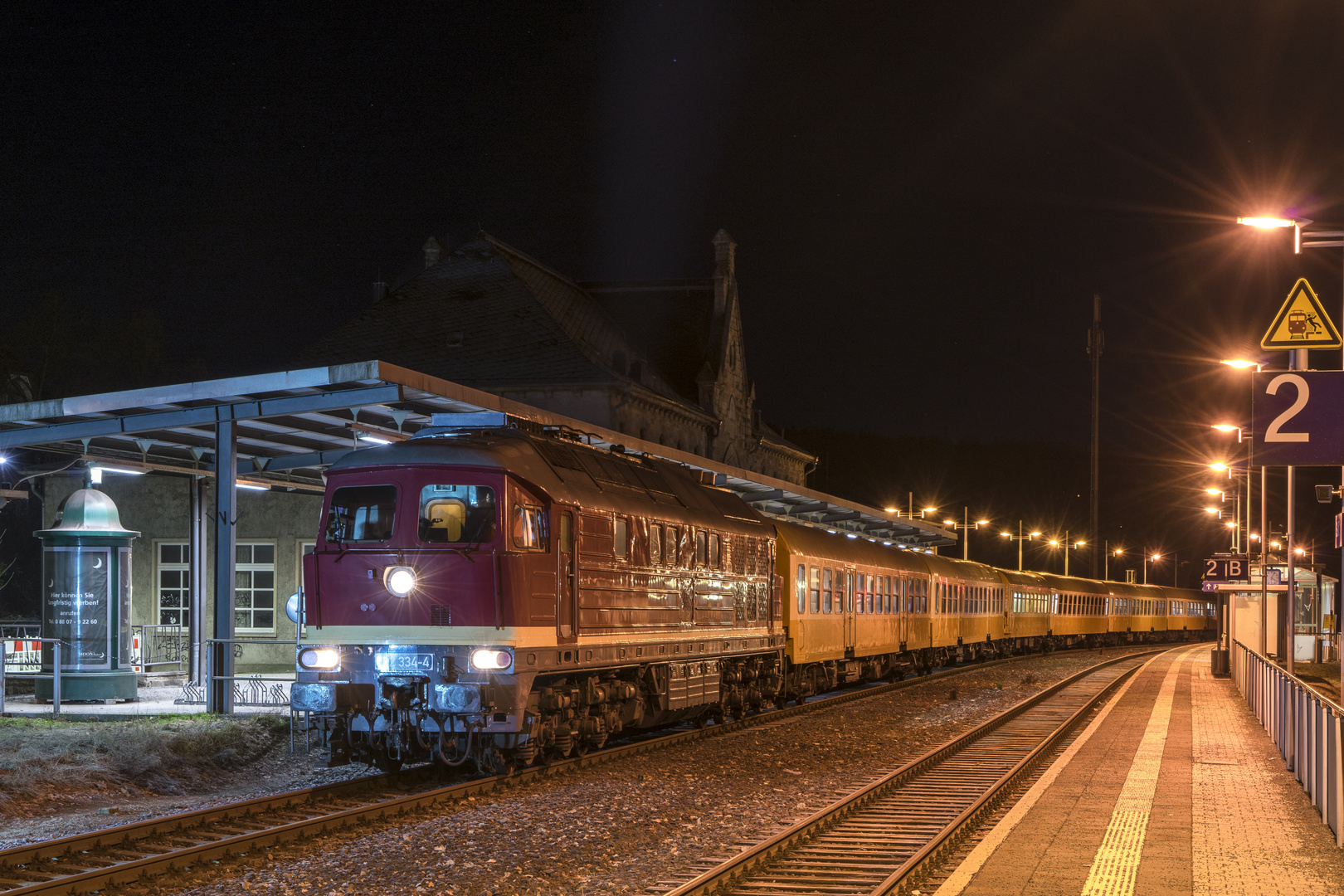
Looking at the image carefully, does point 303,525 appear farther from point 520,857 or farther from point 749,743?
point 520,857

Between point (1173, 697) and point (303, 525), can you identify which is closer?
point (1173, 697)

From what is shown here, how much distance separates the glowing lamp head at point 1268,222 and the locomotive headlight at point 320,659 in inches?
450

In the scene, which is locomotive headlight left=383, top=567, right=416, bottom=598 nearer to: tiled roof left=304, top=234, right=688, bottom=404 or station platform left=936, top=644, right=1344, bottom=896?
station platform left=936, top=644, right=1344, bottom=896

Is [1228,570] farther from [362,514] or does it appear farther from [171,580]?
[171,580]

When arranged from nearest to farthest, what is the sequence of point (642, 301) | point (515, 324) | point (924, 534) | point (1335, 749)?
point (1335, 749) < point (924, 534) < point (515, 324) < point (642, 301)

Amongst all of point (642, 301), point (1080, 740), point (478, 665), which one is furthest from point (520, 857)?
point (642, 301)

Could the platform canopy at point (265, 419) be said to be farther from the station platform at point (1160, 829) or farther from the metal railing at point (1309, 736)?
the metal railing at point (1309, 736)

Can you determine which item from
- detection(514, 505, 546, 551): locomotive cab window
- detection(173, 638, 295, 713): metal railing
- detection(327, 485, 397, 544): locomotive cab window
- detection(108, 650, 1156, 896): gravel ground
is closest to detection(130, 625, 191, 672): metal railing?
detection(173, 638, 295, 713): metal railing

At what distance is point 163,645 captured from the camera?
28.7 m

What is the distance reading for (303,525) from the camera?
95.7 feet

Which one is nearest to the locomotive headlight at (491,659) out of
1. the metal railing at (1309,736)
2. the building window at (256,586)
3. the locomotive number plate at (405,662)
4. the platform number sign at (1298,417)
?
the locomotive number plate at (405,662)

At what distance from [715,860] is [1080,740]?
10157 millimetres

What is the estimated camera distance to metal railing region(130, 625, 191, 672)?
85.7 feet

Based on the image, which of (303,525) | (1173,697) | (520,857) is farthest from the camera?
(303,525)
